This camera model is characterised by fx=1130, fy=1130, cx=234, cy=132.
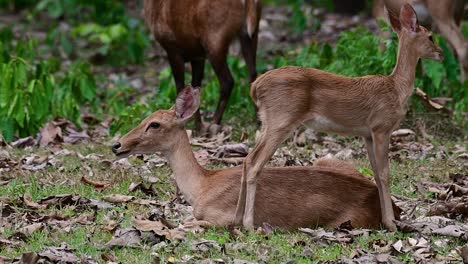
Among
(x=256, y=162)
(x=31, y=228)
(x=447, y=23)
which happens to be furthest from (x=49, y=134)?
(x=447, y=23)

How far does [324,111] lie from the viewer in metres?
6.85

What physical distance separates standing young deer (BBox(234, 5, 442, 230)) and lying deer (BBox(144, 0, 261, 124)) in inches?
135

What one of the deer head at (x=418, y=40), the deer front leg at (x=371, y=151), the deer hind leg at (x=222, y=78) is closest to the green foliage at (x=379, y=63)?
the deer hind leg at (x=222, y=78)

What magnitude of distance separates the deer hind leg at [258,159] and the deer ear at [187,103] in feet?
1.95

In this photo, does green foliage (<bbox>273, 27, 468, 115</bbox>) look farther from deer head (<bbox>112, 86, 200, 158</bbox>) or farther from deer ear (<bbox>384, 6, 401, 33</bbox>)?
deer head (<bbox>112, 86, 200, 158</bbox>)

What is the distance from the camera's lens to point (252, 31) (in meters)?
10.6

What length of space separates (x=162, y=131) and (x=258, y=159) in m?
0.73

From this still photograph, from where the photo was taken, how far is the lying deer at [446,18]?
38.1 ft

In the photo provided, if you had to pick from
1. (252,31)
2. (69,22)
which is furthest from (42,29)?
(252,31)

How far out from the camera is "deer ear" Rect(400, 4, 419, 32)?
722 cm

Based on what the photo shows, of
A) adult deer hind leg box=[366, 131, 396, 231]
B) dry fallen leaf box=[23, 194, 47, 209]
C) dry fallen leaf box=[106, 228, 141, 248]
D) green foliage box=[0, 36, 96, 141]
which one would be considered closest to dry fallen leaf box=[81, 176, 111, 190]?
dry fallen leaf box=[23, 194, 47, 209]

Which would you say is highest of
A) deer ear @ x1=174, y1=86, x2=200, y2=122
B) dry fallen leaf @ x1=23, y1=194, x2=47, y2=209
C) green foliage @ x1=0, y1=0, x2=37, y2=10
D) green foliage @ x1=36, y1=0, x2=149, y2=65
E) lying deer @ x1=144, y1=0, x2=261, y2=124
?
deer ear @ x1=174, y1=86, x2=200, y2=122

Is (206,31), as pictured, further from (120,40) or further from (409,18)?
(120,40)

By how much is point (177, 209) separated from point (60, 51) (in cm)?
868
